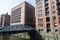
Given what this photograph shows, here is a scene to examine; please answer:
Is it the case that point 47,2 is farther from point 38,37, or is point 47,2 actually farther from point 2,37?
point 2,37

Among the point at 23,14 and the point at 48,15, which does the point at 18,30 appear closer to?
the point at 48,15

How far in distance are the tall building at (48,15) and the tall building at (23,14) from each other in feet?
35.3

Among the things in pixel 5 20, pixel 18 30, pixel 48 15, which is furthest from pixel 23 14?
pixel 18 30

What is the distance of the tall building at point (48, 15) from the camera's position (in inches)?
1688

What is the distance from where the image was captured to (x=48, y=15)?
47094 mm

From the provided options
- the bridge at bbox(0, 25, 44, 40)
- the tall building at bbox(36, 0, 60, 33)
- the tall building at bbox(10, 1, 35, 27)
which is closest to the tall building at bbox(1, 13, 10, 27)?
the tall building at bbox(10, 1, 35, 27)

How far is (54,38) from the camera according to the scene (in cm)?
2828

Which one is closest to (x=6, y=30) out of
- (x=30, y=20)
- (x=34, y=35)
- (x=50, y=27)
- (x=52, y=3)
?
(x=34, y=35)

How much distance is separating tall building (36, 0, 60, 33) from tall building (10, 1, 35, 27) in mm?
10750

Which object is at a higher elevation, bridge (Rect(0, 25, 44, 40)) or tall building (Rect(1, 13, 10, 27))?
tall building (Rect(1, 13, 10, 27))

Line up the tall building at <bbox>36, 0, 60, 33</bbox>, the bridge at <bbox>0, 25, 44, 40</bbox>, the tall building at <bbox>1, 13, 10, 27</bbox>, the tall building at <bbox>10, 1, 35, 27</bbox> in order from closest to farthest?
the bridge at <bbox>0, 25, 44, 40</bbox>, the tall building at <bbox>36, 0, 60, 33</bbox>, the tall building at <bbox>10, 1, 35, 27</bbox>, the tall building at <bbox>1, 13, 10, 27</bbox>

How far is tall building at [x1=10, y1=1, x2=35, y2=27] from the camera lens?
59763 millimetres

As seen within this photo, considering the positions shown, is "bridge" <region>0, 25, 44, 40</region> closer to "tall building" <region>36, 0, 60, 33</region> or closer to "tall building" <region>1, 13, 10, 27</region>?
"tall building" <region>36, 0, 60, 33</region>

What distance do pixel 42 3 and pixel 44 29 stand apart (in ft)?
41.0
